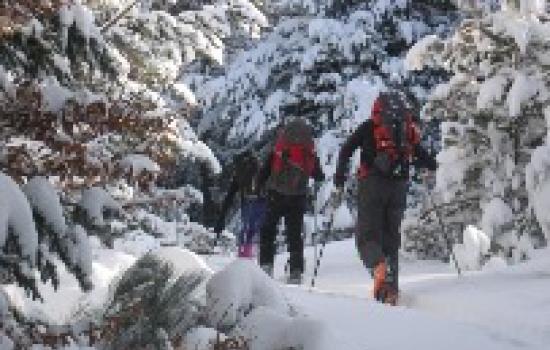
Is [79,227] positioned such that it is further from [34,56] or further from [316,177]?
[316,177]

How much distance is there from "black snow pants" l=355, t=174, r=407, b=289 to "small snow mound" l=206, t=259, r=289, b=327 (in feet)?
10.3

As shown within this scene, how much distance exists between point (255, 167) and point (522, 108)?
11.2ft

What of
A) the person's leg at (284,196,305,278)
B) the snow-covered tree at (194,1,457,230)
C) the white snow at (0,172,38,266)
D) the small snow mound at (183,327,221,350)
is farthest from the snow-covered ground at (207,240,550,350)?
the snow-covered tree at (194,1,457,230)

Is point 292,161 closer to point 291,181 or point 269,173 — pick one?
point 291,181

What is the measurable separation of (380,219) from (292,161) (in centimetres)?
172

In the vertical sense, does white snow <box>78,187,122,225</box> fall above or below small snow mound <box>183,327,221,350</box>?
above

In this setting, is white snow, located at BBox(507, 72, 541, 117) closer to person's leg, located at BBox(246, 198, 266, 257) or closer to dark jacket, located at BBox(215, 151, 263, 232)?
person's leg, located at BBox(246, 198, 266, 257)

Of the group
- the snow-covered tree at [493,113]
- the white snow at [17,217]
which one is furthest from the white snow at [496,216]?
the white snow at [17,217]

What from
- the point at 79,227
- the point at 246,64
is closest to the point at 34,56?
the point at 79,227

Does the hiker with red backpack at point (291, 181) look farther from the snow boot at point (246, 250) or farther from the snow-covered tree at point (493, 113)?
the snow-covered tree at point (493, 113)

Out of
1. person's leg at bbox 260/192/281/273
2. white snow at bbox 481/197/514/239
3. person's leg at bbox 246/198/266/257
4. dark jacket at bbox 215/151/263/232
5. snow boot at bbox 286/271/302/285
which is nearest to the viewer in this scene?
person's leg at bbox 260/192/281/273

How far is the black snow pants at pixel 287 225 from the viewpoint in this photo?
1010 cm

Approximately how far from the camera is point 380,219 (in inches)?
330

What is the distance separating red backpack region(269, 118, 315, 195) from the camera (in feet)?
32.1
